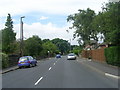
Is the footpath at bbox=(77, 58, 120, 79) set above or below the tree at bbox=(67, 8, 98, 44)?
below

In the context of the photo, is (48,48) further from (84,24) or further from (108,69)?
(108,69)

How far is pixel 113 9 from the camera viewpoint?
946 inches

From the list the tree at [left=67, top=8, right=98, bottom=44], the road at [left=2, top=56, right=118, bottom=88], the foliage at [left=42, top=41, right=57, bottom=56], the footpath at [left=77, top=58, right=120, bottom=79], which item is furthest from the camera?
the foliage at [left=42, top=41, right=57, bottom=56]

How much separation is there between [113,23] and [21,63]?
13.1 meters

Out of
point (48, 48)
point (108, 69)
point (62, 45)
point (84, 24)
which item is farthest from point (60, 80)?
point (62, 45)

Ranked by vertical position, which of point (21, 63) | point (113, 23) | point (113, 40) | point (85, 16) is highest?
point (85, 16)

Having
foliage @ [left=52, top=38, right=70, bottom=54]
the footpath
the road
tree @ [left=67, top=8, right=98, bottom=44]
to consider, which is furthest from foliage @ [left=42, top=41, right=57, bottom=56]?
the road

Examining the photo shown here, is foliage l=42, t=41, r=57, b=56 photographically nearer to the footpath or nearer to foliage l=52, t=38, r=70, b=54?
the footpath

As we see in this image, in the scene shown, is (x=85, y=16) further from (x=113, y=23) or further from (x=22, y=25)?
(x=113, y=23)

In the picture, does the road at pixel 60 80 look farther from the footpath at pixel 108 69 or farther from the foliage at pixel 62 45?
the foliage at pixel 62 45

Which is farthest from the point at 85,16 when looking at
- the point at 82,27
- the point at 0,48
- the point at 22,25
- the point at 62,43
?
the point at 62,43

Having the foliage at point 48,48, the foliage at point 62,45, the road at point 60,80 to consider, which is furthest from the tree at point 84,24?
the foliage at point 62,45

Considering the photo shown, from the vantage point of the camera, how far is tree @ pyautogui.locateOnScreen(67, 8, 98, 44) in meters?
61.3

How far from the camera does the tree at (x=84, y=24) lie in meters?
61.3
